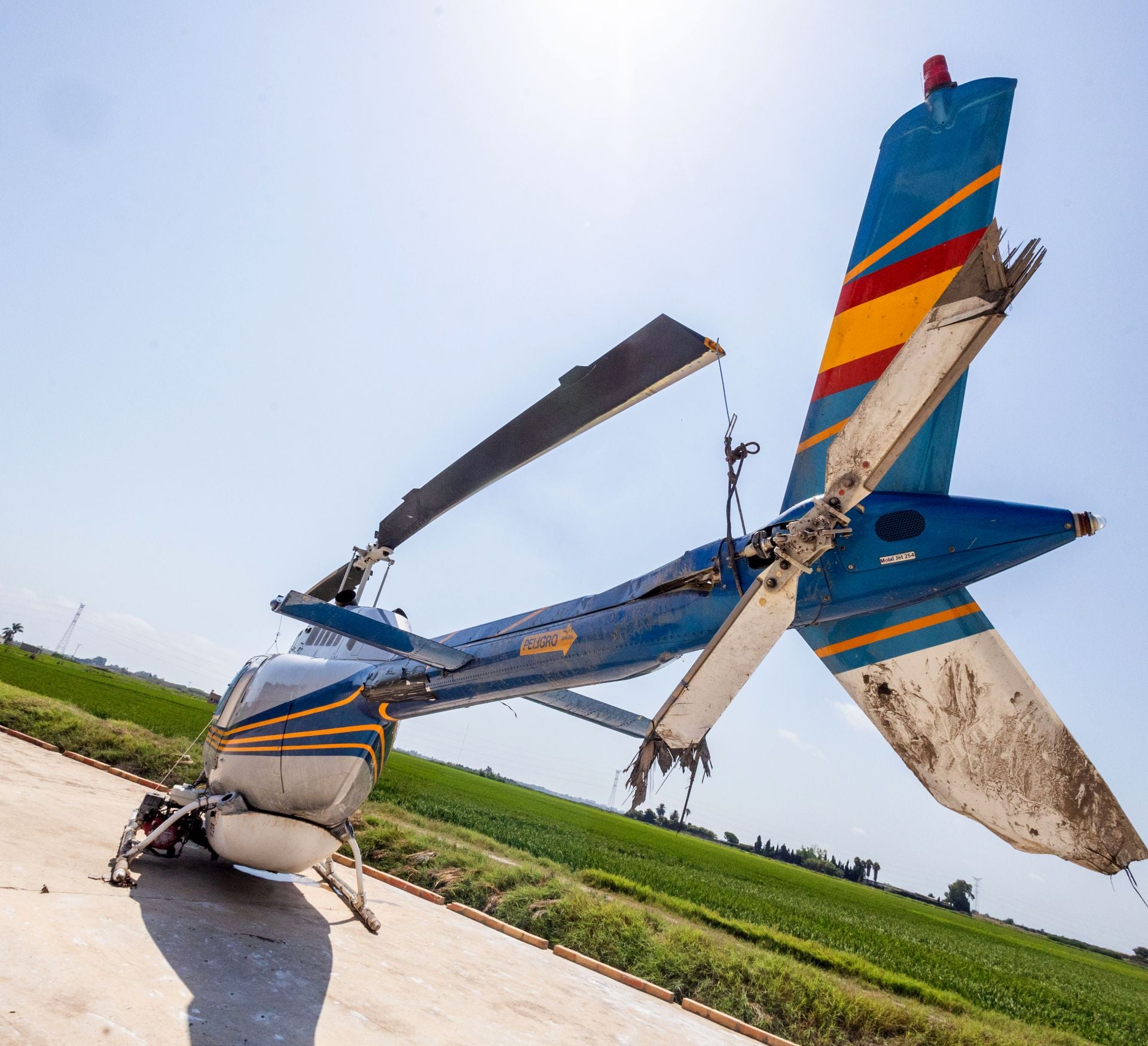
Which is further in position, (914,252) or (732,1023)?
(732,1023)

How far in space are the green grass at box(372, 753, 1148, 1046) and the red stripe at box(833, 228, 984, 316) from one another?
40.7 ft

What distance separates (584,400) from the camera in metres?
3.93

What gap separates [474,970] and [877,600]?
242 inches

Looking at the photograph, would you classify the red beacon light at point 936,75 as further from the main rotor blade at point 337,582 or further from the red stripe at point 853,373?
the main rotor blade at point 337,582

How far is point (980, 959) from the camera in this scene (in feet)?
70.1

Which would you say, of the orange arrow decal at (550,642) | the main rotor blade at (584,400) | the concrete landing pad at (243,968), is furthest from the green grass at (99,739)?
the orange arrow decal at (550,642)

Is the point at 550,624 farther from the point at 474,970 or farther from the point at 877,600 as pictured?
the point at 474,970

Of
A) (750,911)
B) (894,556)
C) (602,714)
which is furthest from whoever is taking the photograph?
(750,911)

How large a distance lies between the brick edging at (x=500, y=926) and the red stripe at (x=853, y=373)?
27.9 ft

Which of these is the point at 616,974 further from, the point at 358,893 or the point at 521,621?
the point at 521,621

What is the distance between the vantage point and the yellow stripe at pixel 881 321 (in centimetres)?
310

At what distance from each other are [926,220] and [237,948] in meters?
7.01

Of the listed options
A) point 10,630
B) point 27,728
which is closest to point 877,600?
point 27,728

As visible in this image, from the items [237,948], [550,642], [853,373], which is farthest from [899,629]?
[237,948]
